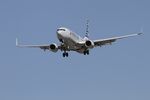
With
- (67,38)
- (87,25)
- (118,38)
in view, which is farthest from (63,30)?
(87,25)

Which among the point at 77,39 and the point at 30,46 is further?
the point at 30,46

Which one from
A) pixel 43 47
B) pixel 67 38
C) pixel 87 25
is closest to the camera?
pixel 67 38

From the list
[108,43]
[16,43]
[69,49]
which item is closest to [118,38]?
[108,43]

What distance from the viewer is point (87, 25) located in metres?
182

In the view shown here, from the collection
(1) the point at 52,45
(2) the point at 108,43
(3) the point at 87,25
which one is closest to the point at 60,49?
(1) the point at 52,45

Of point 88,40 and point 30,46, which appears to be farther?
point 30,46

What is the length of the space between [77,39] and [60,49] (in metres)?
4.29

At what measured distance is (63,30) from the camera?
5901 inches

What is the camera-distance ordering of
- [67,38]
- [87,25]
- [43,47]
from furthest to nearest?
[87,25]
[43,47]
[67,38]

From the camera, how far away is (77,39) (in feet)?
493

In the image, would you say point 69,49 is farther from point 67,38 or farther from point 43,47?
point 43,47

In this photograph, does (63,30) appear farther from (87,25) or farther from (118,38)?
(87,25)

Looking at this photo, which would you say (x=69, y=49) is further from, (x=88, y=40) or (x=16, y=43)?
(x=16, y=43)

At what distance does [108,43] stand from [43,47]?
1504 cm
